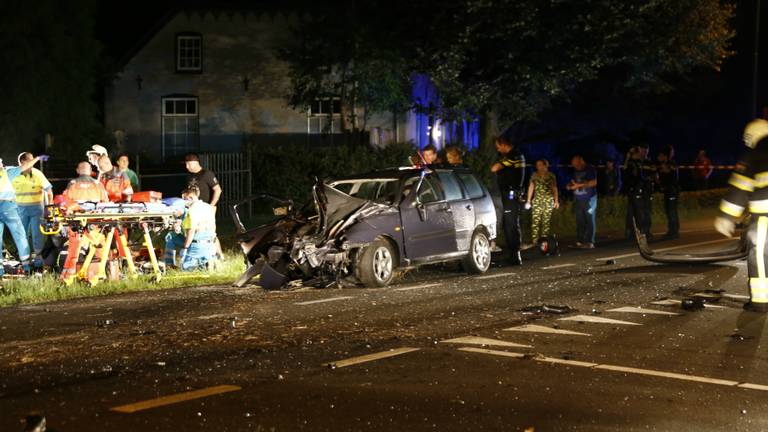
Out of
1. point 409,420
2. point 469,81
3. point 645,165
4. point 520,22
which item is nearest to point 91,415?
point 409,420

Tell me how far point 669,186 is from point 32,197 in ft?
40.1

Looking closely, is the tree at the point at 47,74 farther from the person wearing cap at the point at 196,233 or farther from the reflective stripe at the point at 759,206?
the reflective stripe at the point at 759,206

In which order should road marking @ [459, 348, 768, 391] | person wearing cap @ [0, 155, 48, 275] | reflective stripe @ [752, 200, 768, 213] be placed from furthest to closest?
1. person wearing cap @ [0, 155, 48, 275]
2. reflective stripe @ [752, 200, 768, 213]
3. road marking @ [459, 348, 768, 391]

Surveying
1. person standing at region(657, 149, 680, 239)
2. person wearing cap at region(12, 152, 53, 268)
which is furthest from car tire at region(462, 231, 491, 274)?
person standing at region(657, 149, 680, 239)

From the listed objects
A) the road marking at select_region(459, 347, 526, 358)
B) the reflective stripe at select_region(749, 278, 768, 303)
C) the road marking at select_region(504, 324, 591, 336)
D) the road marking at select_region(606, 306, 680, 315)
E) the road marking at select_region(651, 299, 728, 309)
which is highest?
the reflective stripe at select_region(749, 278, 768, 303)

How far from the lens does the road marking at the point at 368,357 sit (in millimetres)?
9320

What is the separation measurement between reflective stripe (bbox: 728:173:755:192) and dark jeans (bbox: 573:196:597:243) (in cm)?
890

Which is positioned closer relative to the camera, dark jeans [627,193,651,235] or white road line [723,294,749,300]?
white road line [723,294,749,300]

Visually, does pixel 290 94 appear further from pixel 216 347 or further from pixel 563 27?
pixel 216 347

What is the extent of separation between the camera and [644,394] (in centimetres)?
828

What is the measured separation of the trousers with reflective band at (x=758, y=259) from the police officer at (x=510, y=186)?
605cm

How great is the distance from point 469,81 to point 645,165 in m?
13.2

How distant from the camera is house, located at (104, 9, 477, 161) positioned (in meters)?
39.2

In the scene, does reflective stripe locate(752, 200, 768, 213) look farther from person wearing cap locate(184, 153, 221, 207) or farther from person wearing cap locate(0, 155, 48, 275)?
person wearing cap locate(0, 155, 48, 275)
